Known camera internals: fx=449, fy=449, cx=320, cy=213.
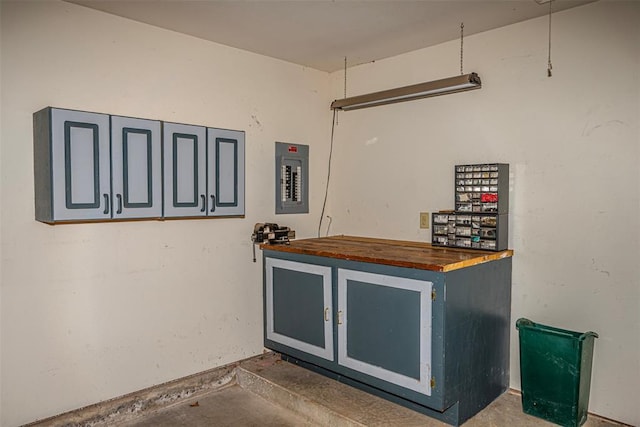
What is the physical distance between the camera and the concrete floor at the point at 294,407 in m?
2.58

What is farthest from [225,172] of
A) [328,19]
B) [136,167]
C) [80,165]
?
[328,19]

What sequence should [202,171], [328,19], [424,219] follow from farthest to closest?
1. [424,219]
2. [202,171]
3. [328,19]

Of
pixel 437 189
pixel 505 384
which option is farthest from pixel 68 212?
pixel 505 384

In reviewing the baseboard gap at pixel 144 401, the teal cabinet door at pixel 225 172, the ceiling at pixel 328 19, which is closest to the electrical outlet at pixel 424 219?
the ceiling at pixel 328 19

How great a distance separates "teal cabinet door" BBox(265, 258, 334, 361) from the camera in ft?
9.83

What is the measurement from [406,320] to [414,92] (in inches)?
62.2

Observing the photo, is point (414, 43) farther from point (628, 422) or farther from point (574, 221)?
point (628, 422)

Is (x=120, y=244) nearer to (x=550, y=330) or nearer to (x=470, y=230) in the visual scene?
(x=470, y=230)

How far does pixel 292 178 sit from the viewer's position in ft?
12.4

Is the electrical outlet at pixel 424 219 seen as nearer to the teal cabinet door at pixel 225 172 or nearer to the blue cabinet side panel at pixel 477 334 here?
the blue cabinet side panel at pixel 477 334

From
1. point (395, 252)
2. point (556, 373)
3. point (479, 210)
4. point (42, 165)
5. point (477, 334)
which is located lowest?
point (556, 373)

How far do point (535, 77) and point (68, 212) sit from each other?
285cm

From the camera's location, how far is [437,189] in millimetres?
3307

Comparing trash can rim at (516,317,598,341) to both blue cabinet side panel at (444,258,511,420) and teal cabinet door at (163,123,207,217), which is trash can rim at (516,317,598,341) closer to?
blue cabinet side panel at (444,258,511,420)
